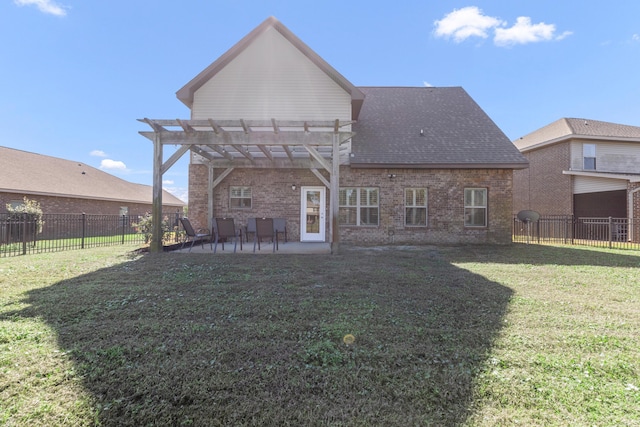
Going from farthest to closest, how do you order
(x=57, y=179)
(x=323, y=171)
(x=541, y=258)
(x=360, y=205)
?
(x=57, y=179), (x=323, y=171), (x=360, y=205), (x=541, y=258)

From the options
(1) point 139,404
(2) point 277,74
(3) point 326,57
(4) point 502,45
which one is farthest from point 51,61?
(4) point 502,45

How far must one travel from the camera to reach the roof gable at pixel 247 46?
38.3ft

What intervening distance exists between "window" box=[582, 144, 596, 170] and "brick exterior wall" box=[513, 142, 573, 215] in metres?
0.88

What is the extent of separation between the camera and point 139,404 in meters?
2.01

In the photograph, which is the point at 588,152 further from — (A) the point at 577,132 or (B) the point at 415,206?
(B) the point at 415,206

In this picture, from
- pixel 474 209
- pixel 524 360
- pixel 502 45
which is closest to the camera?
pixel 524 360

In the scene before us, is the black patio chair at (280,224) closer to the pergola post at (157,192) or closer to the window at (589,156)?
the pergola post at (157,192)

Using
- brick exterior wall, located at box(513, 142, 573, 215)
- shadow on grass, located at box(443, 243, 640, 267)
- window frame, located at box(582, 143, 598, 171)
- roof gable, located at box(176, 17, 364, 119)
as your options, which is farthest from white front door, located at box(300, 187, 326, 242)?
window frame, located at box(582, 143, 598, 171)

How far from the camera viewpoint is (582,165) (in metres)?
17.5

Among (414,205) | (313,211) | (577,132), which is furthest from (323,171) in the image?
(577,132)

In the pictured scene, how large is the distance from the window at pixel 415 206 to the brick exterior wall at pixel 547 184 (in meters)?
10.8

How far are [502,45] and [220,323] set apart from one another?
17.4 m

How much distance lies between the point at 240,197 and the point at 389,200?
575 cm

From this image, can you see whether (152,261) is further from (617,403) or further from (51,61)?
(51,61)
